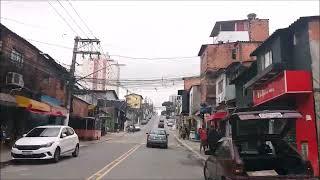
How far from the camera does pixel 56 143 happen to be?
64.3 feet

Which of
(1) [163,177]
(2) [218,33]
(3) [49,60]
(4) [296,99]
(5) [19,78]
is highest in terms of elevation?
(2) [218,33]

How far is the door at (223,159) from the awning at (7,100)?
1629cm

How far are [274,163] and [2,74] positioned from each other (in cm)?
2069

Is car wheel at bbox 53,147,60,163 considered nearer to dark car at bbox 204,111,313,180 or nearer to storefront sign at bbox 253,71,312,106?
storefront sign at bbox 253,71,312,106

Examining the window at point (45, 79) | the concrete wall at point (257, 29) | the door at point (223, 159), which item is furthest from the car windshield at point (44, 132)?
the concrete wall at point (257, 29)

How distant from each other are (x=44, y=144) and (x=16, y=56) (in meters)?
11.9

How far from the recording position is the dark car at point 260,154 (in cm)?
927

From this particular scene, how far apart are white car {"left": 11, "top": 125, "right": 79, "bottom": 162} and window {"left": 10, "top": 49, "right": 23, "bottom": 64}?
886 cm

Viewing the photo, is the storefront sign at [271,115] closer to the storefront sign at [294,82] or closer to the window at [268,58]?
the storefront sign at [294,82]

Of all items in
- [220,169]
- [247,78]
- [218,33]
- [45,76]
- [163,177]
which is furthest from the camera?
[218,33]

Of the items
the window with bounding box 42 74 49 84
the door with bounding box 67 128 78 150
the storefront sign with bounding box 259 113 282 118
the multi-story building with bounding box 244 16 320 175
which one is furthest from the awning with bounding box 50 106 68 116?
the storefront sign with bounding box 259 113 282 118

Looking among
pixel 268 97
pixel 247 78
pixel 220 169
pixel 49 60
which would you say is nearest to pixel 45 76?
pixel 49 60

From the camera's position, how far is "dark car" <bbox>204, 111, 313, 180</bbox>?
9.27 m

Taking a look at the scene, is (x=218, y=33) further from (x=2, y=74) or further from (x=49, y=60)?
(x=2, y=74)
